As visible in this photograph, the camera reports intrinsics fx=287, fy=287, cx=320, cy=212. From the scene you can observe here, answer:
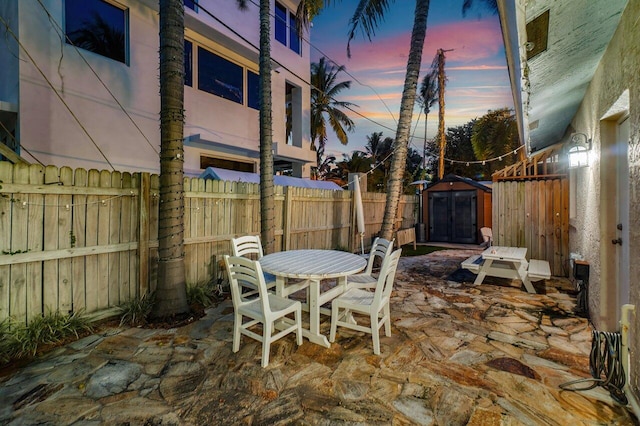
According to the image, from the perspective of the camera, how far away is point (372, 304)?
9.50 ft

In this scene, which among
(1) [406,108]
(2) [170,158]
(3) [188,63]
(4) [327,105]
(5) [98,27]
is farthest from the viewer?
(4) [327,105]

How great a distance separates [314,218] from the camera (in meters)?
7.18

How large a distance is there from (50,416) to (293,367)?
1775 millimetres

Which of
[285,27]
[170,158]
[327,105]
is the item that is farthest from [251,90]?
[327,105]

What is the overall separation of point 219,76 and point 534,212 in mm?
8637

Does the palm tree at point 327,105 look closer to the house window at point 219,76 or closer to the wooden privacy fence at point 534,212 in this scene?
the house window at point 219,76

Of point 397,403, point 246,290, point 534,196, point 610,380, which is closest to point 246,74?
point 246,290

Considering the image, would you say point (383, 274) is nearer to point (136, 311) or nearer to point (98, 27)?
point (136, 311)

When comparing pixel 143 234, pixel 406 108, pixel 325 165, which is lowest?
pixel 143 234

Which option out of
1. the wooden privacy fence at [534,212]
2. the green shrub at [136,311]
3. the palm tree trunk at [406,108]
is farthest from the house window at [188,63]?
the wooden privacy fence at [534,212]

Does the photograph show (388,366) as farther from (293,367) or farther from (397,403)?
(293,367)

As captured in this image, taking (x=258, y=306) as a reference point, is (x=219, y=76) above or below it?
above

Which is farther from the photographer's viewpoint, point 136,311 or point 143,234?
point 143,234

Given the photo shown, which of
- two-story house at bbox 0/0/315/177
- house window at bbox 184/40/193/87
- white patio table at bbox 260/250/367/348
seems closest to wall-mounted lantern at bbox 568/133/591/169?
white patio table at bbox 260/250/367/348
